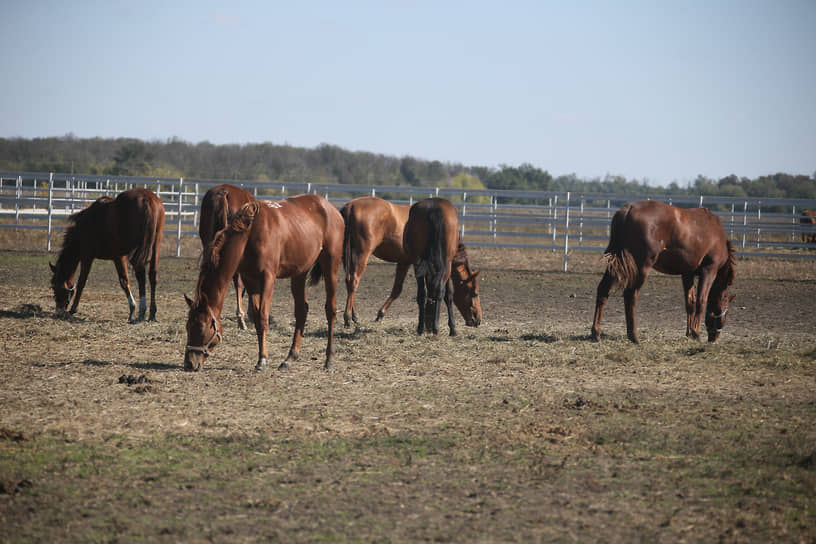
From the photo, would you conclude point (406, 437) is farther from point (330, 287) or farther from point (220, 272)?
point (330, 287)

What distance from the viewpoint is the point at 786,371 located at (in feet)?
23.9

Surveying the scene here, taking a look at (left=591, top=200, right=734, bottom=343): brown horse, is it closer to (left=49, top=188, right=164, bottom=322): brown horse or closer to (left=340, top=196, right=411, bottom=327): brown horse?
(left=340, top=196, right=411, bottom=327): brown horse

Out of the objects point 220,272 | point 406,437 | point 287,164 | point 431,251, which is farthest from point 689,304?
point 287,164

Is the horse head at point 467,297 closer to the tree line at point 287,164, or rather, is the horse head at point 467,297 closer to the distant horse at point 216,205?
the distant horse at point 216,205

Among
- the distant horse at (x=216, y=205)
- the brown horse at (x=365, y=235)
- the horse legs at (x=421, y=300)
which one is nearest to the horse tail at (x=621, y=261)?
the horse legs at (x=421, y=300)

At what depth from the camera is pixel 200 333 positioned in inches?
255

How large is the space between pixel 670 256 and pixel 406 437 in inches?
206

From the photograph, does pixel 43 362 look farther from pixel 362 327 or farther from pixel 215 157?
pixel 215 157

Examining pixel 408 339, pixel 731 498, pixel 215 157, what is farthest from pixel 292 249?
pixel 215 157

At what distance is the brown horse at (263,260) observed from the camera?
21.2ft

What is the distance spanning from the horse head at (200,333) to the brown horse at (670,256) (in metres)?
4.49

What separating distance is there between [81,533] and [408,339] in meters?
5.60

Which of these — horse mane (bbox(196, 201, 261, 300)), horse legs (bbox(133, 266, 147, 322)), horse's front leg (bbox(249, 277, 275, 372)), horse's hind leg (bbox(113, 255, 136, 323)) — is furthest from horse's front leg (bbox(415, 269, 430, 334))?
horse's hind leg (bbox(113, 255, 136, 323))

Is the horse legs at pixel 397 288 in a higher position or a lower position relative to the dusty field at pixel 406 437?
higher
